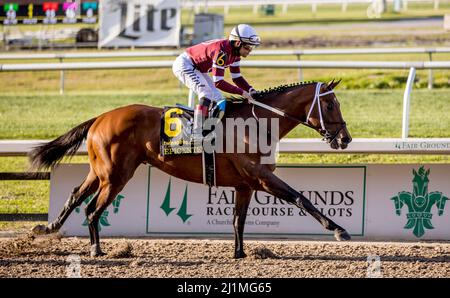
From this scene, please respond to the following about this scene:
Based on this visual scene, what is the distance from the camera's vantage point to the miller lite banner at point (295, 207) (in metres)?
9.02

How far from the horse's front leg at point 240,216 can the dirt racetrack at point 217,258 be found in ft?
0.35

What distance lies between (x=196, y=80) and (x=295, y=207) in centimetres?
202

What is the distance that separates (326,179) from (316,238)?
0.62 metres

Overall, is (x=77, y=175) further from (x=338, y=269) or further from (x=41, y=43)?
(x=41, y=43)

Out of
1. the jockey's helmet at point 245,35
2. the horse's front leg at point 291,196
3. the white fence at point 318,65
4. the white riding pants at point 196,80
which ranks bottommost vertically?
the horse's front leg at point 291,196

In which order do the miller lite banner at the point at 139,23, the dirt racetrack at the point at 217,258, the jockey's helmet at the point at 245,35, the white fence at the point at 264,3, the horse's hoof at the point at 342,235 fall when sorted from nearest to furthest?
1. the dirt racetrack at the point at 217,258
2. the horse's hoof at the point at 342,235
3. the jockey's helmet at the point at 245,35
4. the miller lite banner at the point at 139,23
5. the white fence at the point at 264,3

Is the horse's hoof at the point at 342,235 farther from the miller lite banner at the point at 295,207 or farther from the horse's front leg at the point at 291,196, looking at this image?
the miller lite banner at the point at 295,207

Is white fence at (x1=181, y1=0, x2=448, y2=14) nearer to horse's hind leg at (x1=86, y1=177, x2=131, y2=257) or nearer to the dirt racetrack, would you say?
the dirt racetrack

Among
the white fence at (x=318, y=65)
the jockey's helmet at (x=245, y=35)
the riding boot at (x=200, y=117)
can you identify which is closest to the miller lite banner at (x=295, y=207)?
the white fence at (x=318, y=65)

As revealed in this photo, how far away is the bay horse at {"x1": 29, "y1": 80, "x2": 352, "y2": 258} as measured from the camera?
768 centimetres

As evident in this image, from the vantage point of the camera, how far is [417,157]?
10.7 metres

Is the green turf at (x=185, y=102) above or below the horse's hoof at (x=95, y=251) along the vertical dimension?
above

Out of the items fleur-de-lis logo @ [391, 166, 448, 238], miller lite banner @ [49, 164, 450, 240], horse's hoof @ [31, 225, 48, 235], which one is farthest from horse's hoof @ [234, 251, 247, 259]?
fleur-de-lis logo @ [391, 166, 448, 238]
